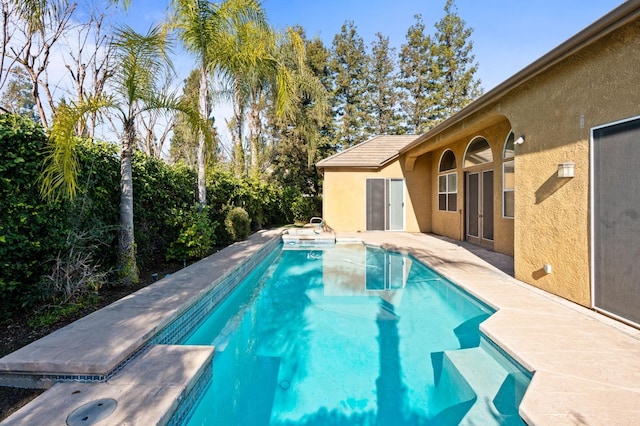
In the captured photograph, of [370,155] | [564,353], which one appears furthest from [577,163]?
[370,155]

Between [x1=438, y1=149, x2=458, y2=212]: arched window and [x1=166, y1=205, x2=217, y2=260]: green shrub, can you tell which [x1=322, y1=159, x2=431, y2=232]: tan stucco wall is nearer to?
[x1=438, y1=149, x2=458, y2=212]: arched window

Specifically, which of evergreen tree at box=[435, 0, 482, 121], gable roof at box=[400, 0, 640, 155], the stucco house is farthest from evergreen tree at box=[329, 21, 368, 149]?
gable roof at box=[400, 0, 640, 155]

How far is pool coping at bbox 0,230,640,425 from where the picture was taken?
2.61 metres

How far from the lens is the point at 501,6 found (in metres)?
12.7

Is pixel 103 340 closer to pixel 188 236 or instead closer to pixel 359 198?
pixel 188 236

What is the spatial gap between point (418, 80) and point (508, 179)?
23.4 meters

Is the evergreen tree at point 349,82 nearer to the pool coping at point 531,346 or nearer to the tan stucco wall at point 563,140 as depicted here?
the tan stucco wall at point 563,140

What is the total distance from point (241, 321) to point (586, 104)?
645cm

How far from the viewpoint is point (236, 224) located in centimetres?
1140

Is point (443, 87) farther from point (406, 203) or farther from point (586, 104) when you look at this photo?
point (586, 104)

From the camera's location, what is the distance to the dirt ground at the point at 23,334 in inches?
110

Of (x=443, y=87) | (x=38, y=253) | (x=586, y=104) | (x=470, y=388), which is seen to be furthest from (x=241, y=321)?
(x=443, y=87)

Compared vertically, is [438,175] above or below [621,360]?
above

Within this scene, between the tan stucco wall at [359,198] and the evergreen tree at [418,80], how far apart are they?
15209 mm
